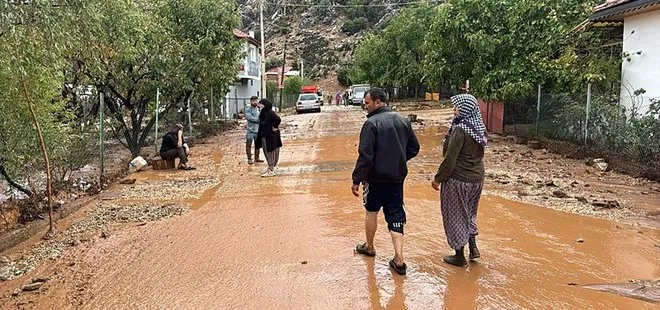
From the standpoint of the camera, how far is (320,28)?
105 metres

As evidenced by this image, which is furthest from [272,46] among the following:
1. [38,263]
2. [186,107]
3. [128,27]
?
[38,263]

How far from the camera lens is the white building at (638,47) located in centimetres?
1223

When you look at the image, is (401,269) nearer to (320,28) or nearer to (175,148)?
(175,148)

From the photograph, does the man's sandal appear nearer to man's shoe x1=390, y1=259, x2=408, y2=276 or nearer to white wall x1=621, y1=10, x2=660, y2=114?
man's shoe x1=390, y1=259, x2=408, y2=276

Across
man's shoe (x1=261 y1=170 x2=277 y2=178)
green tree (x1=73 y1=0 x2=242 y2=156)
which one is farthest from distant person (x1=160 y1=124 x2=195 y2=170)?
man's shoe (x1=261 y1=170 x2=277 y2=178)

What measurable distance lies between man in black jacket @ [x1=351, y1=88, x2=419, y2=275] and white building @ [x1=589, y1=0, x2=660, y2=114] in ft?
28.7

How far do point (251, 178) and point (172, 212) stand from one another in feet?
10.3

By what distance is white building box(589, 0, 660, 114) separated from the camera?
12.2 metres

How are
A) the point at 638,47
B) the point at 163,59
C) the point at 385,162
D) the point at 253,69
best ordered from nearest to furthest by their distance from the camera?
the point at 385,162
the point at 638,47
the point at 163,59
the point at 253,69

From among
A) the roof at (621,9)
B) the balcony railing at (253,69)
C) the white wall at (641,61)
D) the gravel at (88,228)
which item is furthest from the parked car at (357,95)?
the gravel at (88,228)

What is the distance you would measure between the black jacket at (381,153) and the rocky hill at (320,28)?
8330 cm

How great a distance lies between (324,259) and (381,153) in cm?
137

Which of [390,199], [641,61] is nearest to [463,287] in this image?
[390,199]

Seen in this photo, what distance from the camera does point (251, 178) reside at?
36.9 feet
